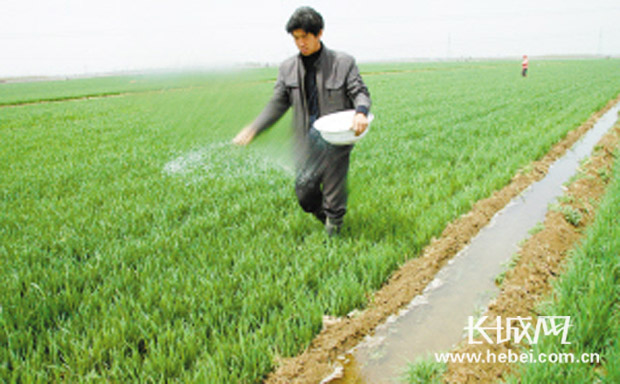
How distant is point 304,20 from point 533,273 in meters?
2.29

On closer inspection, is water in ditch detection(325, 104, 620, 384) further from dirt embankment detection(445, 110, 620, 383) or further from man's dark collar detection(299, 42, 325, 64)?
man's dark collar detection(299, 42, 325, 64)

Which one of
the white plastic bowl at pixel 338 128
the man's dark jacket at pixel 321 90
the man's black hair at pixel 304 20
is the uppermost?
the man's black hair at pixel 304 20

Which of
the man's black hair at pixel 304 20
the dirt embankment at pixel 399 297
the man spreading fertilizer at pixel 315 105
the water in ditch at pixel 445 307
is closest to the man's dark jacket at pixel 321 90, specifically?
the man spreading fertilizer at pixel 315 105

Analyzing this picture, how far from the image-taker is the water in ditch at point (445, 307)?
6.58 ft

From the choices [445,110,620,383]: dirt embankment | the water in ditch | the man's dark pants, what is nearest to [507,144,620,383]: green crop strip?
[445,110,620,383]: dirt embankment

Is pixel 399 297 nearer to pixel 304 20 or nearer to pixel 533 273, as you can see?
pixel 533 273

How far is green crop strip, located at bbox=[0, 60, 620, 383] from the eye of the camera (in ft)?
6.40

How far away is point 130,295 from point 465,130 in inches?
294

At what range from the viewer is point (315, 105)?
2973 millimetres

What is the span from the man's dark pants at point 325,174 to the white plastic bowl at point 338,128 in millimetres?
220

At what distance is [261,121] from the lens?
2.95 m

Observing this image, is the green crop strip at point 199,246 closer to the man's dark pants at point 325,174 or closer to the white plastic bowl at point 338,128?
the man's dark pants at point 325,174

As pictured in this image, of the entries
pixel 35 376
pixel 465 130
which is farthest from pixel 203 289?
pixel 465 130

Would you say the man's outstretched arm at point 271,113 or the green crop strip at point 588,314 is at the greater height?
the man's outstretched arm at point 271,113
